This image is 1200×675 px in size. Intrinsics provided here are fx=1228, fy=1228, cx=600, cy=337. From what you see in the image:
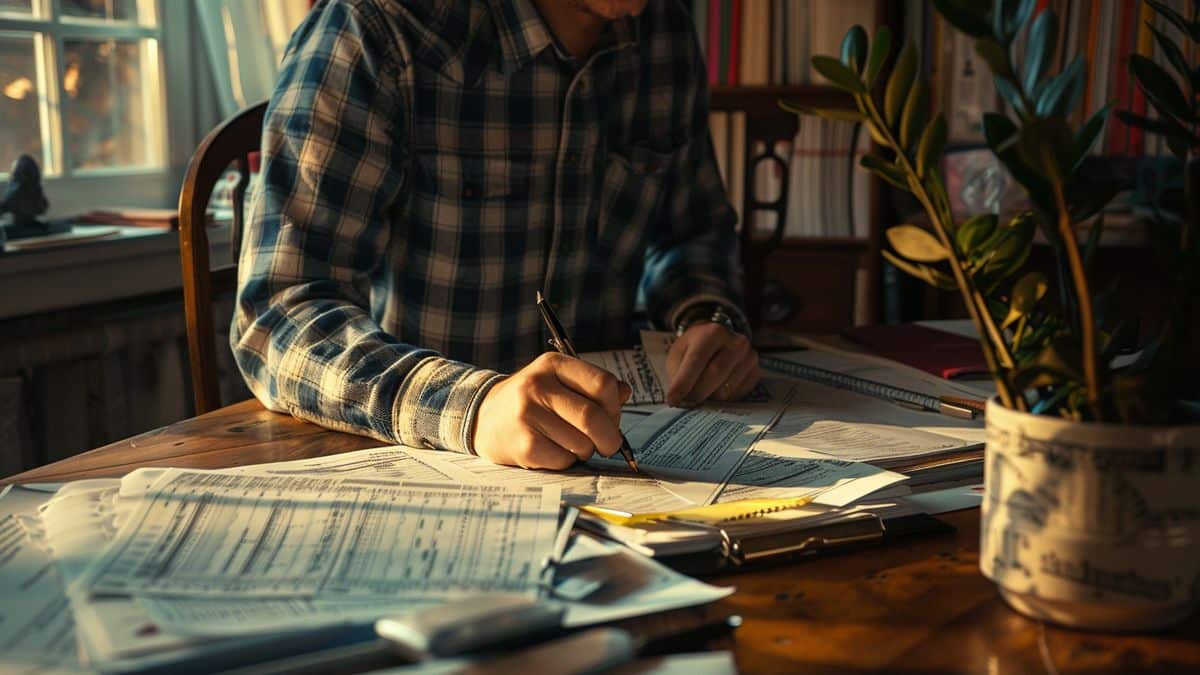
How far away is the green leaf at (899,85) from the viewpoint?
0.63 m

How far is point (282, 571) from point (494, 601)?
145mm

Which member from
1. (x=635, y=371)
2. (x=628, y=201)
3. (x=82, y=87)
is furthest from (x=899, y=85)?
(x=82, y=87)

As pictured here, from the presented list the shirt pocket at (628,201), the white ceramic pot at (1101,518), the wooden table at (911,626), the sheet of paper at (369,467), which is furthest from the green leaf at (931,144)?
the shirt pocket at (628,201)

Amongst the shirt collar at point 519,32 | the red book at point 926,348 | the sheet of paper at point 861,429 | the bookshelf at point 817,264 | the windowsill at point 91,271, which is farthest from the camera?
the bookshelf at point 817,264

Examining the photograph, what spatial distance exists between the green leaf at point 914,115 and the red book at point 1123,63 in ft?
6.54

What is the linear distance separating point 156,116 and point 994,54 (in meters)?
2.06

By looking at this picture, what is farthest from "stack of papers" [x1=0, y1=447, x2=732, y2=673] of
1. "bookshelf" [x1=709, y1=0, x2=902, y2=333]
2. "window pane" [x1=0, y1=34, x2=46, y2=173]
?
"bookshelf" [x1=709, y1=0, x2=902, y2=333]

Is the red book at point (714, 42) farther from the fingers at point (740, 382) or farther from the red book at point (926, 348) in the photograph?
the fingers at point (740, 382)

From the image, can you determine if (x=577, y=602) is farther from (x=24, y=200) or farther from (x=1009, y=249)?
(x=24, y=200)

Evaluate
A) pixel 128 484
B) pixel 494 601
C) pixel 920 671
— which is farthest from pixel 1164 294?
pixel 128 484

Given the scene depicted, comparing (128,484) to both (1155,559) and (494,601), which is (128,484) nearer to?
(494,601)

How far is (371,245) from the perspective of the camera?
1277mm

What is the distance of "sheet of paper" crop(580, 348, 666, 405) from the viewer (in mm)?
1120

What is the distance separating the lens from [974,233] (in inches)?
25.2
